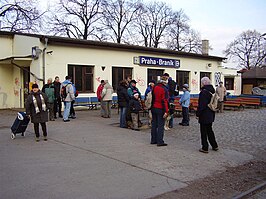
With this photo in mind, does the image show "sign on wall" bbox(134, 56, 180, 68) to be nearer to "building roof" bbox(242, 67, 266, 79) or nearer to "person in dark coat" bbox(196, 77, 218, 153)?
"person in dark coat" bbox(196, 77, 218, 153)

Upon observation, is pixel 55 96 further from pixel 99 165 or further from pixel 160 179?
pixel 160 179

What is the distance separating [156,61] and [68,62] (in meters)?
7.20

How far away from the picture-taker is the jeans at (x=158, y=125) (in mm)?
8180

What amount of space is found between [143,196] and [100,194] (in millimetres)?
677

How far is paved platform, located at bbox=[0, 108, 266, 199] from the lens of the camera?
16.4ft

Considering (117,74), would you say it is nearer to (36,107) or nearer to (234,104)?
(234,104)

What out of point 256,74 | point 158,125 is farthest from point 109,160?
point 256,74

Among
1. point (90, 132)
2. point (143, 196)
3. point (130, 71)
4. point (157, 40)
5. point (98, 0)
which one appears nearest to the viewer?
point (143, 196)

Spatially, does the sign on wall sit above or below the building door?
above

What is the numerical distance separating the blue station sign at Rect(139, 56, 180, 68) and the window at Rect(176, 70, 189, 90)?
845mm

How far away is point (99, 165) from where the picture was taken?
636 cm

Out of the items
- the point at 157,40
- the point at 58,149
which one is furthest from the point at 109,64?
the point at 157,40

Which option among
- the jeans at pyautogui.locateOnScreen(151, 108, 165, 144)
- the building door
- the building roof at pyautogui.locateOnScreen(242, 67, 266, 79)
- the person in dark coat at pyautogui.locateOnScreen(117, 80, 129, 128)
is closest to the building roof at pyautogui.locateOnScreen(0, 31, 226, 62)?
the building door

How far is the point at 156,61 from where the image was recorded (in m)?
22.0
